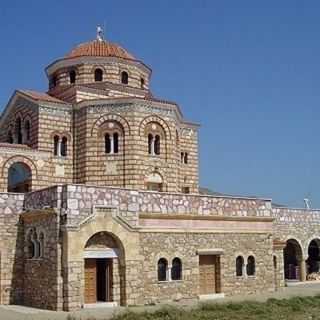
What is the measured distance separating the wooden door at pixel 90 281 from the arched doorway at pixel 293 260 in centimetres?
1669

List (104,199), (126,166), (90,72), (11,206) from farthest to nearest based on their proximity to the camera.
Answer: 1. (90,72)
2. (126,166)
3. (11,206)
4. (104,199)

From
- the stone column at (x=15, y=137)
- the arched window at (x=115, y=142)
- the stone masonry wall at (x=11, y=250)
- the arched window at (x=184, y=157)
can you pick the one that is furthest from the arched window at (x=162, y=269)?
the stone column at (x=15, y=137)

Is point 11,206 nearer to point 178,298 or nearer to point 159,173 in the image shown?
point 178,298

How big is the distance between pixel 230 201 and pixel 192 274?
3.74 metres

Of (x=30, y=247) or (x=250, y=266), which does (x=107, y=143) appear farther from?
(x=250, y=266)

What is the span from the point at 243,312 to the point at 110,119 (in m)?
14.0

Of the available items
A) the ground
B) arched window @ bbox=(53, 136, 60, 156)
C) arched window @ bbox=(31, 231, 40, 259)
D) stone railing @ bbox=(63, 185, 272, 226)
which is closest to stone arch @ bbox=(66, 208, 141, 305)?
stone railing @ bbox=(63, 185, 272, 226)

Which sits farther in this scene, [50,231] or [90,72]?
[90,72]

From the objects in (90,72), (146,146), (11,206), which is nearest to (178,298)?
(11,206)

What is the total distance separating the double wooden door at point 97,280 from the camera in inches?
797

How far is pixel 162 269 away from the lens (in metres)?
21.7

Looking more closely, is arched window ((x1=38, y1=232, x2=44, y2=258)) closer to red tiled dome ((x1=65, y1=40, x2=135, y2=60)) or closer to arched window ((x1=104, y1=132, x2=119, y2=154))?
arched window ((x1=104, y1=132, x2=119, y2=154))

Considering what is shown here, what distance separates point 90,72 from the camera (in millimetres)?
32812

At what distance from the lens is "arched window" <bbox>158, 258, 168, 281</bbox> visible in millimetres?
21625
